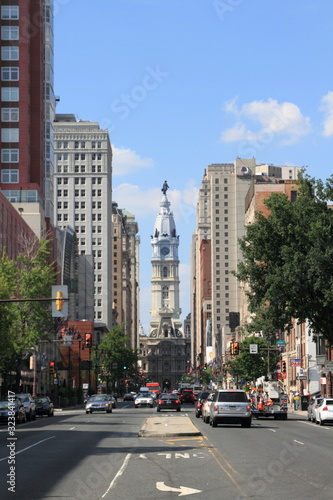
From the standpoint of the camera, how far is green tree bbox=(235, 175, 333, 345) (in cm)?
5725

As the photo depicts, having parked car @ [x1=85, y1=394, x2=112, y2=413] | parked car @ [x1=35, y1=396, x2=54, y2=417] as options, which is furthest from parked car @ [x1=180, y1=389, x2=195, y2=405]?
parked car @ [x1=35, y1=396, x2=54, y2=417]

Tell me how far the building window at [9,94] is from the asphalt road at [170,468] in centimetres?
9301

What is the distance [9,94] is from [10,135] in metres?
5.83

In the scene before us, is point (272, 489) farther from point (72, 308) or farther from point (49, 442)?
point (72, 308)

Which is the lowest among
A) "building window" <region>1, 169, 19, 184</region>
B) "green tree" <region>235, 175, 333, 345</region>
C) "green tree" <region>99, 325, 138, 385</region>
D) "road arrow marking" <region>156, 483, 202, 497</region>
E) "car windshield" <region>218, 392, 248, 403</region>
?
"road arrow marking" <region>156, 483, 202, 497</region>

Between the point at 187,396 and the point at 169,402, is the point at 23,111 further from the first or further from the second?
the point at 169,402

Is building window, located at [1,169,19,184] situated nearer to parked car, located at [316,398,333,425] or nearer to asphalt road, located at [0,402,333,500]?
parked car, located at [316,398,333,425]

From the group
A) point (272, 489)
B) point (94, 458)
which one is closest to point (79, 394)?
point (94, 458)

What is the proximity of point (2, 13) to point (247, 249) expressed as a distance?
74116mm

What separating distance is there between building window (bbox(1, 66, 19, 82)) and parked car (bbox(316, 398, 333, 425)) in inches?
3258

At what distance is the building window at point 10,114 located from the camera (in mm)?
122438

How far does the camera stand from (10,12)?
123m

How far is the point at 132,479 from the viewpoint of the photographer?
19.8 m

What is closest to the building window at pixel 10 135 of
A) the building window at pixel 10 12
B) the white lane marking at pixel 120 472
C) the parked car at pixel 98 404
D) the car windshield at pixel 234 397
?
the building window at pixel 10 12
